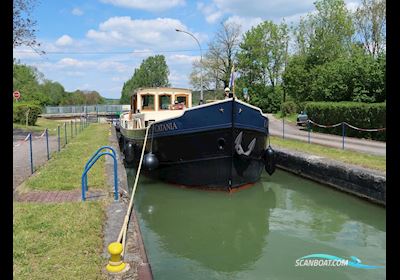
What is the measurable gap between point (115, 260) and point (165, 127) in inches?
267

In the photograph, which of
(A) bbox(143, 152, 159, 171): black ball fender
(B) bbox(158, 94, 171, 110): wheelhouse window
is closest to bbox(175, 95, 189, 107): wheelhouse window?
(B) bbox(158, 94, 171, 110): wheelhouse window

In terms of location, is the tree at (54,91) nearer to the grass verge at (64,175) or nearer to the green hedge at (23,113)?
the green hedge at (23,113)

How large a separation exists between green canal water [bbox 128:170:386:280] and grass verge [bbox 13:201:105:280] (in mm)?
1272

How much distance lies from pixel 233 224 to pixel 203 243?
1.41 m

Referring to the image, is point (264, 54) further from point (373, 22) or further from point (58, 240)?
point (58, 240)

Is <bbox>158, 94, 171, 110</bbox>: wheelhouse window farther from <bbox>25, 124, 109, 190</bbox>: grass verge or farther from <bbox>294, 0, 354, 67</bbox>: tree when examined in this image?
<bbox>294, 0, 354, 67</bbox>: tree

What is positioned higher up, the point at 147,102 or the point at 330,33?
the point at 330,33

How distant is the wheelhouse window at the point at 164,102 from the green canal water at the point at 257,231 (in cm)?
392

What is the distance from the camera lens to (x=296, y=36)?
173ft

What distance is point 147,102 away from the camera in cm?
1498

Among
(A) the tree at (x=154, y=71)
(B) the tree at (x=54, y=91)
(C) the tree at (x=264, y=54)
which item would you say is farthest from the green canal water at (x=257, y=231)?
(B) the tree at (x=54, y=91)

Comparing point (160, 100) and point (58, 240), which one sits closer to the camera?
point (58, 240)

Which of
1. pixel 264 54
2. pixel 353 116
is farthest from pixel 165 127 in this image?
pixel 264 54
